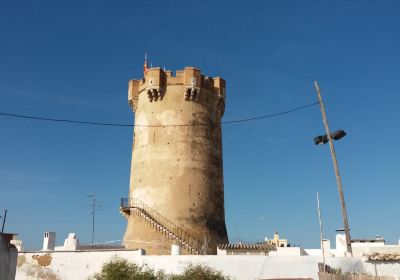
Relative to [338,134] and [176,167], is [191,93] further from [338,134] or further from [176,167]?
[338,134]

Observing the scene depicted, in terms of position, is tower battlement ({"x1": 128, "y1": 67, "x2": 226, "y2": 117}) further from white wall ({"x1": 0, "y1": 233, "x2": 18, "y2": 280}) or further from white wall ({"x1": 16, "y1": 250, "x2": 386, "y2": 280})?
white wall ({"x1": 0, "y1": 233, "x2": 18, "y2": 280})

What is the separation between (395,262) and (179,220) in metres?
12.2

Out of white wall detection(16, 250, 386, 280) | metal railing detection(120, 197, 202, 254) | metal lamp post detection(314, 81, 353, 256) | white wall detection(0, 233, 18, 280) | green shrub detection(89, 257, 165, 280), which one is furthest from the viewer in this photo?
metal railing detection(120, 197, 202, 254)

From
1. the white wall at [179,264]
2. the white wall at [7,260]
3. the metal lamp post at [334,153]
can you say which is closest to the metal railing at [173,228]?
the white wall at [179,264]

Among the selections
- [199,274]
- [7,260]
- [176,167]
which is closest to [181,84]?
[176,167]

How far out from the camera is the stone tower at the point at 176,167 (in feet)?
94.6

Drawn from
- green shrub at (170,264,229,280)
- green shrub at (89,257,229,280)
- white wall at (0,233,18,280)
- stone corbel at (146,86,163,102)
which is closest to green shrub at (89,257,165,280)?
green shrub at (89,257,229,280)

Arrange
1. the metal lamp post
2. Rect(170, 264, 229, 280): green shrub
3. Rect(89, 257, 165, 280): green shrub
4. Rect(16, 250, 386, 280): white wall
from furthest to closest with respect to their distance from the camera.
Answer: Rect(16, 250, 386, 280): white wall
Rect(89, 257, 165, 280): green shrub
Rect(170, 264, 229, 280): green shrub
the metal lamp post

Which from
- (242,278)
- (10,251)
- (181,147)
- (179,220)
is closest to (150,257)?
(242,278)

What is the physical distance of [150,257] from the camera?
22172mm

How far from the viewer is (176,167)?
29.7m

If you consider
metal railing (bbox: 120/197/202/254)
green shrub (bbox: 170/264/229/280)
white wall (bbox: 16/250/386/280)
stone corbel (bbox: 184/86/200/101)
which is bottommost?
green shrub (bbox: 170/264/229/280)

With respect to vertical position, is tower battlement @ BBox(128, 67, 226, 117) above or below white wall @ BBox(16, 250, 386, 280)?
above

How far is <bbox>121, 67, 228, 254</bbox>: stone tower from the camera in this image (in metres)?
28.8
